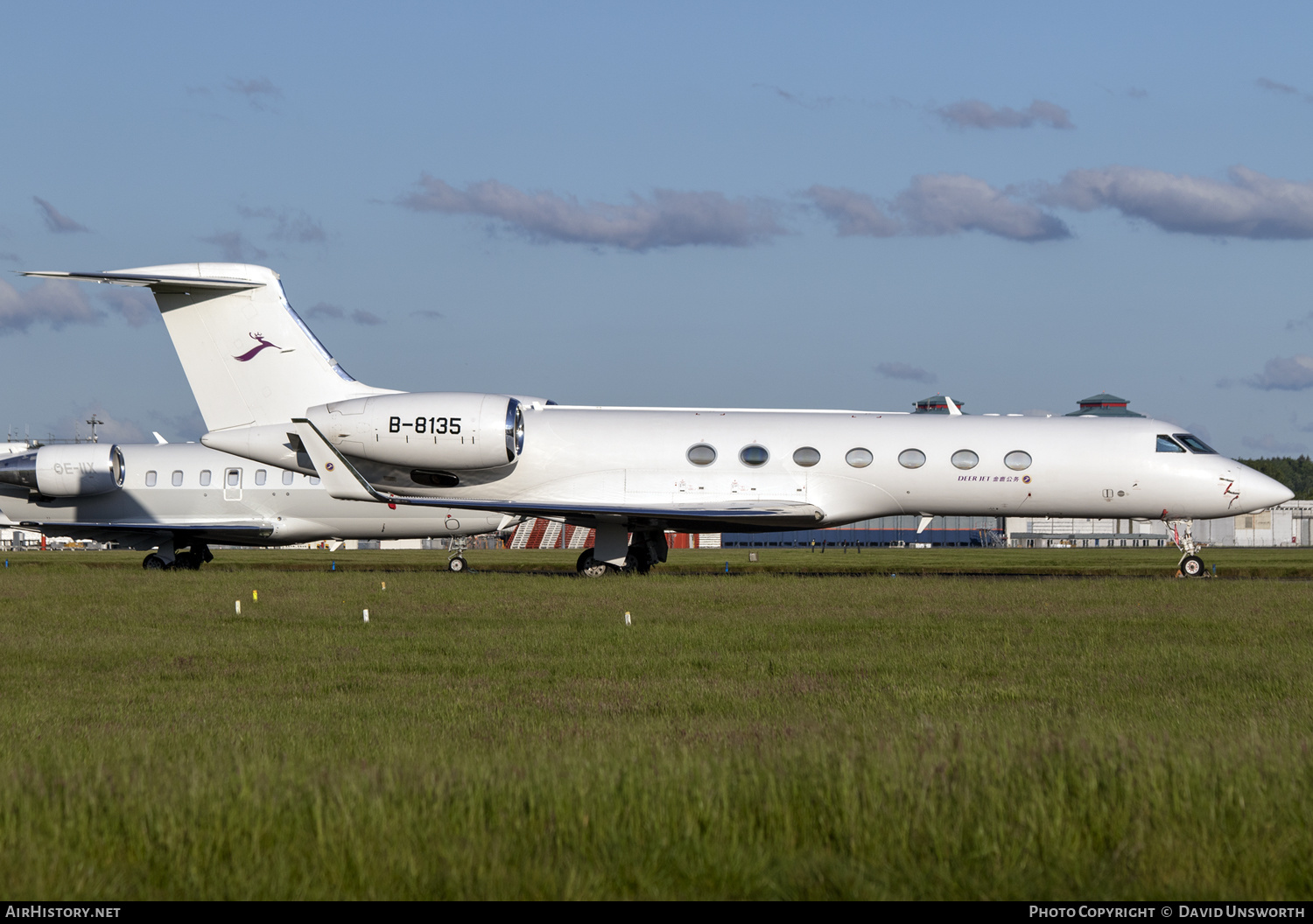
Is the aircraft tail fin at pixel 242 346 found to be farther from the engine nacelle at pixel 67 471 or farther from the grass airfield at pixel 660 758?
the grass airfield at pixel 660 758

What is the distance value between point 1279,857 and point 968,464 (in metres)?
21.3

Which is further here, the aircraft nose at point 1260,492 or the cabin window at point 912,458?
the cabin window at point 912,458

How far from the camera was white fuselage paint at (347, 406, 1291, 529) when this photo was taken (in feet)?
83.7

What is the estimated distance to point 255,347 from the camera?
87.2 ft

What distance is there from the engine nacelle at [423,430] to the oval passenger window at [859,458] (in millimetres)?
7004

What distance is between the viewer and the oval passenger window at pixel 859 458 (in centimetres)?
2575

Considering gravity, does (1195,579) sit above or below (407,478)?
below

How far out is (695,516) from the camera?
2531cm

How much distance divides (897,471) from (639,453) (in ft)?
17.7

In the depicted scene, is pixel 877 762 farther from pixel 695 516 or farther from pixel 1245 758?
pixel 695 516

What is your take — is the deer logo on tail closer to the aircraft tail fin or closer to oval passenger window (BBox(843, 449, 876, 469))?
the aircraft tail fin

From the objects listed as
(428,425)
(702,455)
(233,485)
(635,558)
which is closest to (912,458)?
(702,455)

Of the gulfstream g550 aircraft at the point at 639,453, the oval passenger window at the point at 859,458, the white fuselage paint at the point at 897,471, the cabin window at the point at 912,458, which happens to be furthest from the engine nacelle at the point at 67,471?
the cabin window at the point at 912,458
